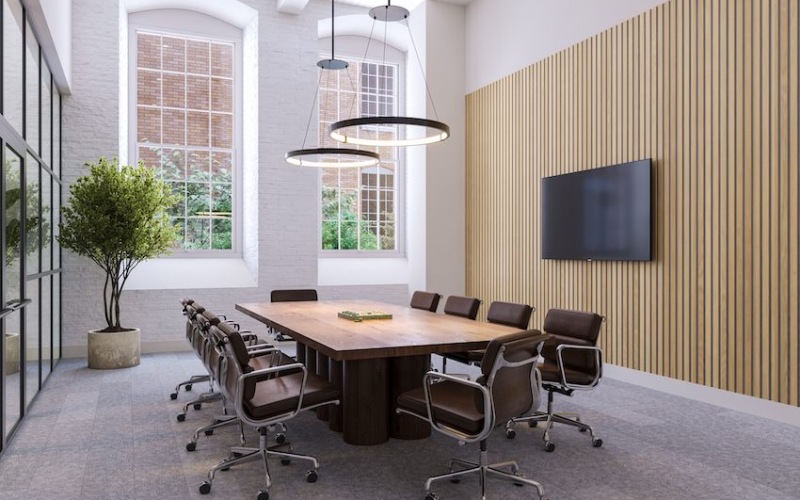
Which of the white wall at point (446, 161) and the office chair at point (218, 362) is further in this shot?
the white wall at point (446, 161)

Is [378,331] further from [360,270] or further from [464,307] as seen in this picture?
[360,270]

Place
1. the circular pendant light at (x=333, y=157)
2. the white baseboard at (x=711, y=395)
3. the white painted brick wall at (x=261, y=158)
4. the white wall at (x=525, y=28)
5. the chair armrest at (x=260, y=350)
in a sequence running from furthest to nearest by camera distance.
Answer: the white painted brick wall at (x=261, y=158) → the white wall at (x=525, y=28) → the circular pendant light at (x=333, y=157) → the white baseboard at (x=711, y=395) → the chair armrest at (x=260, y=350)

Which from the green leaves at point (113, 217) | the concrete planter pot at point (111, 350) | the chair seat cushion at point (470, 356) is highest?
the green leaves at point (113, 217)

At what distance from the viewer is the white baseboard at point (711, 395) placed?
188 inches

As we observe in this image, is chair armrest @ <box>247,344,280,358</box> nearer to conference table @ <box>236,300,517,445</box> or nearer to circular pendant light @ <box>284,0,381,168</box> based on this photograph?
conference table @ <box>236,300,517,445</box>

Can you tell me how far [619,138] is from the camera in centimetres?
628

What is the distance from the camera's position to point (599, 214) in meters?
6.39

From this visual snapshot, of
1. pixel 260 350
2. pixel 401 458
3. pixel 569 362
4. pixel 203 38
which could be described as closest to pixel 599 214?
pixel 569 362

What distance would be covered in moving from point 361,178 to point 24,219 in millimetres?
5825

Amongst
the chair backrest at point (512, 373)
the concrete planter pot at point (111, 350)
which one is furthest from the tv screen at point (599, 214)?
the concrete planter pot at point (111, 350)

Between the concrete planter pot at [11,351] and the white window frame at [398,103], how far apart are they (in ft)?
17.6

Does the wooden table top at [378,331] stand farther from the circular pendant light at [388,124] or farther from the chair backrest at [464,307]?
the circular pendant light at [388,124]

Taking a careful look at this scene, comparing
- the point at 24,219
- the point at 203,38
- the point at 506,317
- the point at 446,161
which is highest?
the point at 203,38

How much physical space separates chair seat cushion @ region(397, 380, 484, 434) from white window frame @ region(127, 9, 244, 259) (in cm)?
595
